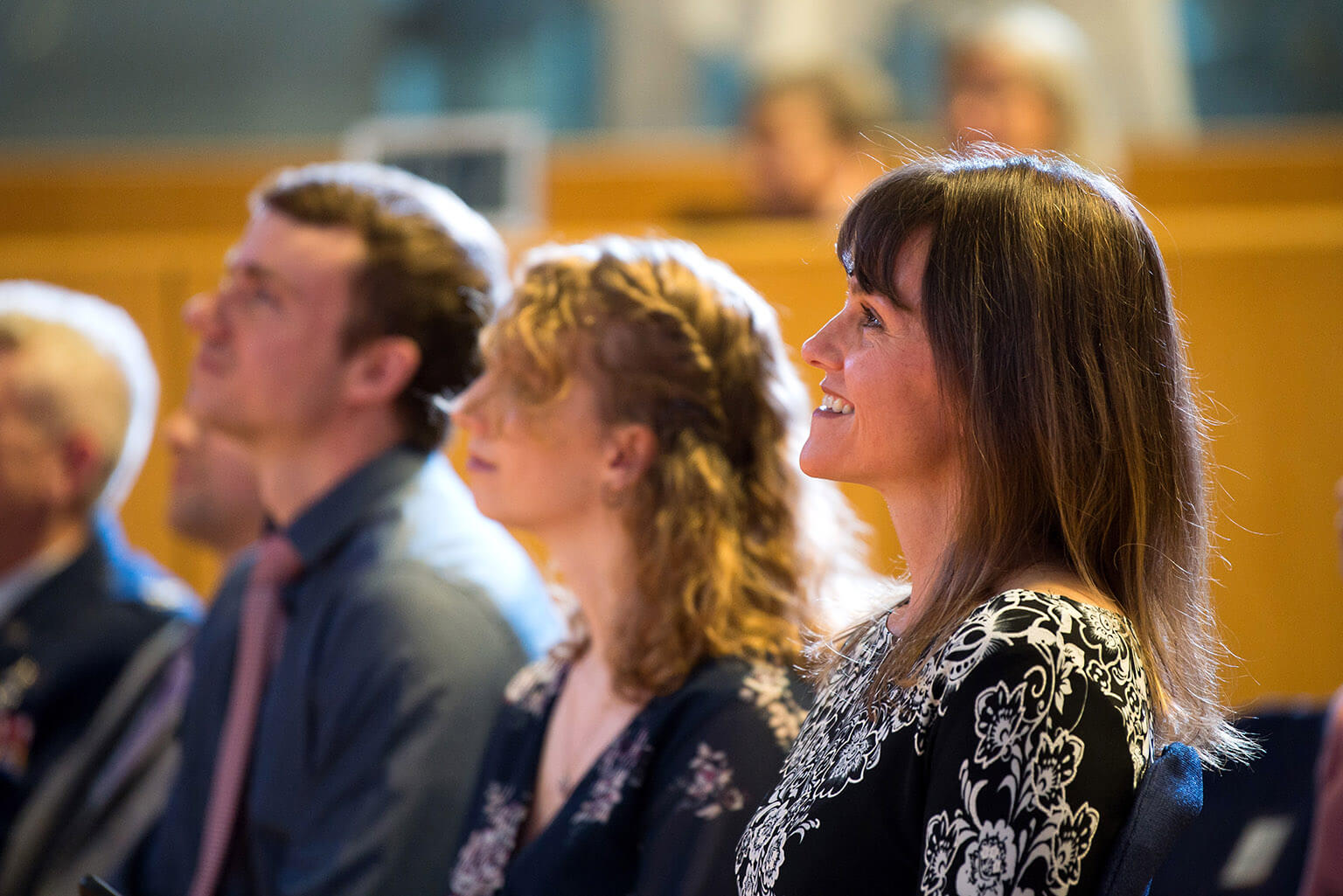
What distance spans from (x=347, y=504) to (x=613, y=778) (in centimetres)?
71

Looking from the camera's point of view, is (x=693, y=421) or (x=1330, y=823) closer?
(x=1330, y=823)

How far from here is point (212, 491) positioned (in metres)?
2.67

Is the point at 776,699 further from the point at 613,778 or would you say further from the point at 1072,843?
the point at 1072,843

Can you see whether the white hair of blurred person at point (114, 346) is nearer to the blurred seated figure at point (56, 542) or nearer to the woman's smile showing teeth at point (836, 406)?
the blurred seated figure at point (56, 542)

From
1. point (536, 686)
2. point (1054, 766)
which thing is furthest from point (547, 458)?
point (1054, 766)

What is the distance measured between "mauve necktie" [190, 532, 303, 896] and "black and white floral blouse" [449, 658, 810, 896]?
48cm

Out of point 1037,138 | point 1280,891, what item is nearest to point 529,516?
point 1280,891

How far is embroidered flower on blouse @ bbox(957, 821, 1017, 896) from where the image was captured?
32.5 inches

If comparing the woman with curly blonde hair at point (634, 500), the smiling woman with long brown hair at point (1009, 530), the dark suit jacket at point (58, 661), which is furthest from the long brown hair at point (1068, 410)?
the dark suit jacket at point (58, 661)

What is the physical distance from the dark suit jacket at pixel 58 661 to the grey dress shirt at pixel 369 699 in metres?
0.31

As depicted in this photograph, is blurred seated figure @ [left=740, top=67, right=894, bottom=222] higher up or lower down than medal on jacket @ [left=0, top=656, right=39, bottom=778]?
higher up

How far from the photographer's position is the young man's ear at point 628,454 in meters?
1.47

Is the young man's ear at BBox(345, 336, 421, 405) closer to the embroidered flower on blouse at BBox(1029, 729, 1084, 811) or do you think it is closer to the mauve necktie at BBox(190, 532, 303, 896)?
the mauve necktie at BBox(190, 532, 303, 896)

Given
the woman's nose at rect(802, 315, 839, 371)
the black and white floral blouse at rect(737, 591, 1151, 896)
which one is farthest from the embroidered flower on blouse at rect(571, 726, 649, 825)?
the woman's nose at rect(802, 315, 839, 371)
